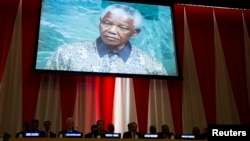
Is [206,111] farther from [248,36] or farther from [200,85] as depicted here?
[248,36]

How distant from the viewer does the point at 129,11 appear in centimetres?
805

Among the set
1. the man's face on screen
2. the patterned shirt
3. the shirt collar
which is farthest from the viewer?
the man's face on screen

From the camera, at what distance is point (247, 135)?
257 centimetres

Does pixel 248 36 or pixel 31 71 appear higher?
pixel 248 36

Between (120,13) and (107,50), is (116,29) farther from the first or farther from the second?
(107,50)

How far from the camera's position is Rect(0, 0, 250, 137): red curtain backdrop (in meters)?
7.43

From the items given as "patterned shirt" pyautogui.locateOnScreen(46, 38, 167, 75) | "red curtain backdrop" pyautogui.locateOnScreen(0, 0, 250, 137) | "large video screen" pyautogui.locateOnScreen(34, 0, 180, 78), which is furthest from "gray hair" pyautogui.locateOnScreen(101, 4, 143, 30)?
"red curtain backdrop" pyautogui.locateOnScreen(0, 0, 250, 137)

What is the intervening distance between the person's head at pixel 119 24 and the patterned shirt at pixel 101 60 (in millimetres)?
170

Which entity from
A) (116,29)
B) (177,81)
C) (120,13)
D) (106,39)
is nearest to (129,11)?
(120,13)

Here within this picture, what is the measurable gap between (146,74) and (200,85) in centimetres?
149

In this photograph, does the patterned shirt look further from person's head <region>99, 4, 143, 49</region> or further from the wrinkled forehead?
the wrinkled forehead

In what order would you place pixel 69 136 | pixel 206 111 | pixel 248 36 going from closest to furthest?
pixel 69 136 → pixel 206 111 → pixel 248 36

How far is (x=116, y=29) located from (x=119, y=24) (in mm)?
147

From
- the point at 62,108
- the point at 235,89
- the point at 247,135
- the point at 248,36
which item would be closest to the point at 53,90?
the point at 62,108
